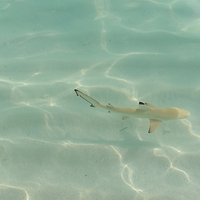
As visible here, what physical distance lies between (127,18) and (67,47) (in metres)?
1.93

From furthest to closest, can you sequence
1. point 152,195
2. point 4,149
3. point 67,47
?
1. point 67,47
2. point 4,149
3. point 152,195

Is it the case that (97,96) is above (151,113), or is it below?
below

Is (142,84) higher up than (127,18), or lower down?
lower down

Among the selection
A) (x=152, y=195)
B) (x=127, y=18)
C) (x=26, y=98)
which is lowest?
(x=152, y=195)

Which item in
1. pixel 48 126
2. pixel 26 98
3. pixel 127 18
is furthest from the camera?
pixel 127 18

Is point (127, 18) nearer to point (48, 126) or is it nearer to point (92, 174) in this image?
point (48, 126)

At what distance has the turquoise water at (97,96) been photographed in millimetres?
3898

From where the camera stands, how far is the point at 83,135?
4.51m

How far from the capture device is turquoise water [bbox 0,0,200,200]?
3.90m

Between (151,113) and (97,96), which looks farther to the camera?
(97,96)

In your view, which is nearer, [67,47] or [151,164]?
[151,164]

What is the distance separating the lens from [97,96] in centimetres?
513

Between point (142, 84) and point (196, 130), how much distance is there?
4.53ft

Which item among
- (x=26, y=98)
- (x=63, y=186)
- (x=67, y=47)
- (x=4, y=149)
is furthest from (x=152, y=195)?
(x=67, y=47)
